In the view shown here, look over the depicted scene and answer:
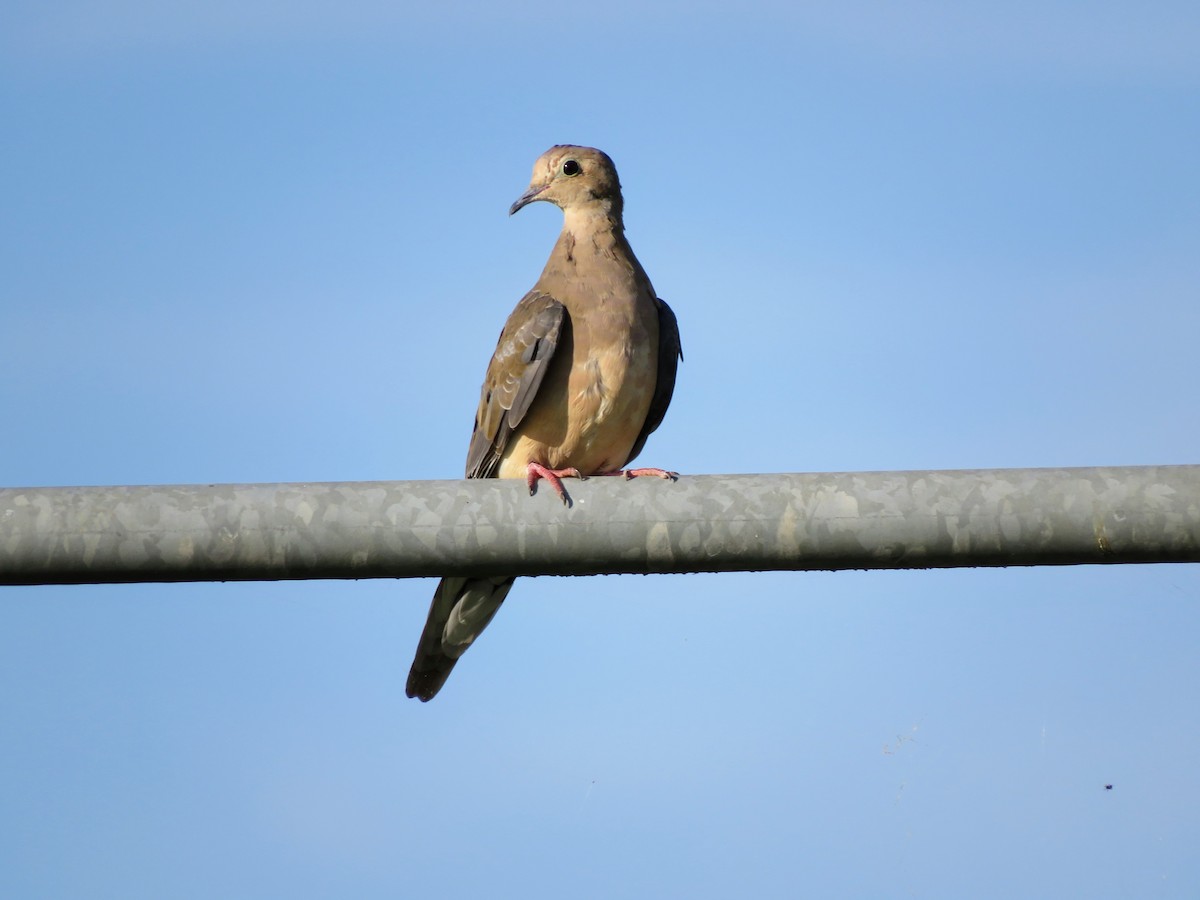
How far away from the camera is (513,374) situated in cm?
581

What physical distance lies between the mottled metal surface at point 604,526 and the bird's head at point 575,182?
3937mm

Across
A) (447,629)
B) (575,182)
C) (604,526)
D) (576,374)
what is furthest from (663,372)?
(604,526)

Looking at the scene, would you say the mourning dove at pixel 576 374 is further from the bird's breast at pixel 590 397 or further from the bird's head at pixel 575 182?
the bird's head at pixel 575 182

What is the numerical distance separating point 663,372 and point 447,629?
5.69 ft

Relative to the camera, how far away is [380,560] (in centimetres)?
261

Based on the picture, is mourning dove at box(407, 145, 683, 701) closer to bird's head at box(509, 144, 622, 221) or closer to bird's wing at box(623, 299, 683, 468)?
bird's wing at box(623, 299, 683, 468)

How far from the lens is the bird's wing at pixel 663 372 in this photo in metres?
6.20

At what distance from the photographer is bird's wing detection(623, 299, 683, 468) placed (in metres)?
6.20

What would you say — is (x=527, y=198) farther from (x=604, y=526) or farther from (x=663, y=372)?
(x=604, y=526)

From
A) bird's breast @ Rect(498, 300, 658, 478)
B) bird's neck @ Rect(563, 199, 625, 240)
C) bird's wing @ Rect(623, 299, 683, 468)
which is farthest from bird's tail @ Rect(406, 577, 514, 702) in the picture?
bird's neck @ Rect(563, 199, 625, 240)

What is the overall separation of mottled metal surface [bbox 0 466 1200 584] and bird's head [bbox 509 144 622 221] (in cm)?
394

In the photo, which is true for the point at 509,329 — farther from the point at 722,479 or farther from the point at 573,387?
the point at 722,479

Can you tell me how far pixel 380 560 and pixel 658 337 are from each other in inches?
144

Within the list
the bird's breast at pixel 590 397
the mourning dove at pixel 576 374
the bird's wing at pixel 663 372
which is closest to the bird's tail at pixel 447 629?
the mourning dove at pixel 576 374
